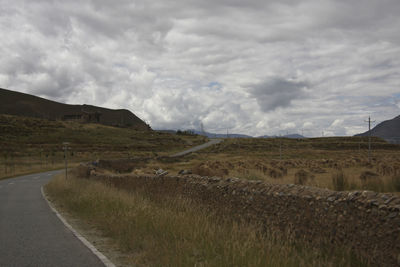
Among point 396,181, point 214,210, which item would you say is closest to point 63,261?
point 214,210

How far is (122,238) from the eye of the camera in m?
9.07

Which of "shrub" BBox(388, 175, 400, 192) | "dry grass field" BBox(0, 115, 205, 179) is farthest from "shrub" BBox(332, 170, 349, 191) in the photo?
"dry grass field" BBox(0, 115, 205, 179)

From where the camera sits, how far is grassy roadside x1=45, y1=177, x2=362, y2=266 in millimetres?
6348

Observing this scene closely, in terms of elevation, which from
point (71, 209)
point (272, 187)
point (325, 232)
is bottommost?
point (71, 209)

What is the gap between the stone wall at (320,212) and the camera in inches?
230

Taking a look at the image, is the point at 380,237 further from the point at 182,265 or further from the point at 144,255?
the point at 144,255

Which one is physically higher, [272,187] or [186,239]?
[272,187]

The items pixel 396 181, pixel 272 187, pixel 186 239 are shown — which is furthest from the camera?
pixel 396 181

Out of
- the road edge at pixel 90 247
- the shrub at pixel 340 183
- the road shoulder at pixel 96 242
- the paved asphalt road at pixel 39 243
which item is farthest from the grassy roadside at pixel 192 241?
the shrub at pixel 340 183

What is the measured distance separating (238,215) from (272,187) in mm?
1421

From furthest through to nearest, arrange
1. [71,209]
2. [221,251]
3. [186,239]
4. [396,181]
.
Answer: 1. [396,181]
2. [71,209]
3. [186,239]
4. [221,251]

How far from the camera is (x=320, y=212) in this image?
710cm

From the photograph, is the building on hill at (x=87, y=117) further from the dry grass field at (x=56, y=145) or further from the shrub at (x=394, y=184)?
the shrub at (x=394, y=184)

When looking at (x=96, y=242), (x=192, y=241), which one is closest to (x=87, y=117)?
(x=96, y=242)
